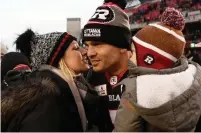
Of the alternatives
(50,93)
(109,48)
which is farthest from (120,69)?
(50,93)

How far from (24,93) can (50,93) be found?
144 mm

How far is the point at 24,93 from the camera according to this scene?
1.64 m

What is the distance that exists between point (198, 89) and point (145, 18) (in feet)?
88.0

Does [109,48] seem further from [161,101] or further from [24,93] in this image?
[161,101]

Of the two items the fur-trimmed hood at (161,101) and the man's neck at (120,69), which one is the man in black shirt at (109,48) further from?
the fur-trimmed hood at (161,101)

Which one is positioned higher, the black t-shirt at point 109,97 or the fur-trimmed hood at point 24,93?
the fur-trimmed hood at point 24,93

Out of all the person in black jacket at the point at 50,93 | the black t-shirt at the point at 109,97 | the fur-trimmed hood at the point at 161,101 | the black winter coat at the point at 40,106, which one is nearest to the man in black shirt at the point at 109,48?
the black t-shirt at the point at 109,97

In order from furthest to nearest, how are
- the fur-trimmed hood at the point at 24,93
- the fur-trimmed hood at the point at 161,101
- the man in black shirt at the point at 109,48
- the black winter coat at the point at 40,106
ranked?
the man in black shirt at the point at 109,48
the fur-trimmed hood at the point at 24,93
the black winter coat at the point at 40,106
the fur-trimmed hood at the point at 161,101

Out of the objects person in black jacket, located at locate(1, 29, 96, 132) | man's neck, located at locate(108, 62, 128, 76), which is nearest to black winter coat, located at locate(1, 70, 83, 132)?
person in black jacket, located at locate(1, 29, 96, 132)

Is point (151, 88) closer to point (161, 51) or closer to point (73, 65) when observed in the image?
point (161, 51)

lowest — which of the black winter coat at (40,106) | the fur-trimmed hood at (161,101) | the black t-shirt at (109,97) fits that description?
the black t-shirt at (109,97)

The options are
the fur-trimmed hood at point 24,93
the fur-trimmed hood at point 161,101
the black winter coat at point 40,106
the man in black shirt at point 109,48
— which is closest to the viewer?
the fur-trimmed hood at point 161,101

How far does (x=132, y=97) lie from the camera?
4.24 feet

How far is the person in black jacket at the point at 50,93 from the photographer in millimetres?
1510
